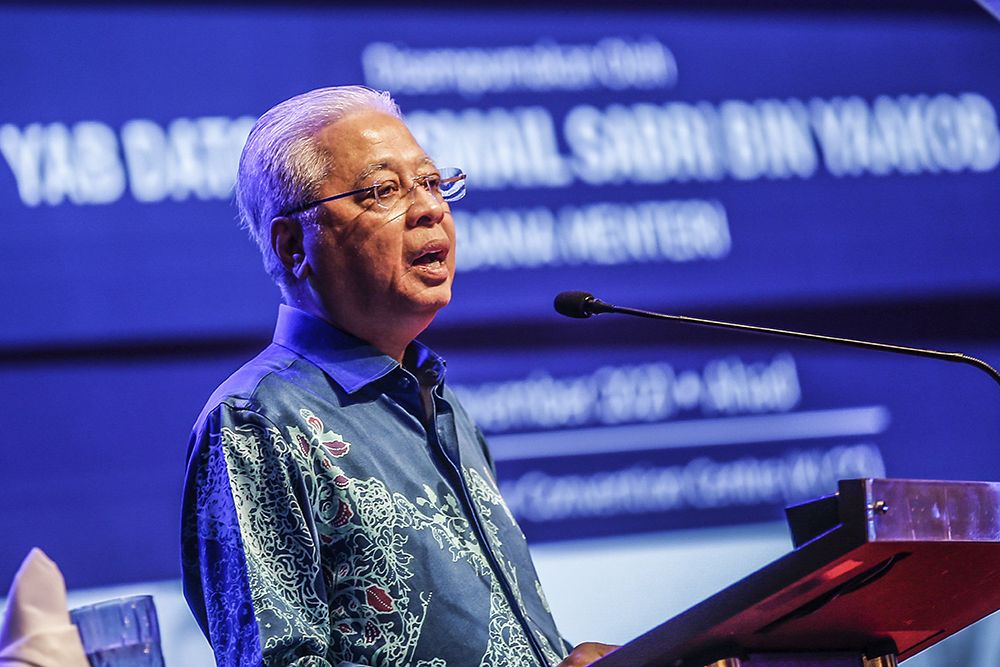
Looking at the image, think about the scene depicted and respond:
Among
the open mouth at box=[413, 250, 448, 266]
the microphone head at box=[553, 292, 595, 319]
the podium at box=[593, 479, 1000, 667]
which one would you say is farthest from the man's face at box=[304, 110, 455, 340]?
the podium at box=[593, 479, 1000, 667]

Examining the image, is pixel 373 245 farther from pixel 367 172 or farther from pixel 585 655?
pixel 585 655

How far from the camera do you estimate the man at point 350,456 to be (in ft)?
5.49

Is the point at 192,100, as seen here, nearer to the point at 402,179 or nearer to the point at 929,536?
the point at 402,179

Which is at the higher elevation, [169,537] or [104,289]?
[104,289]

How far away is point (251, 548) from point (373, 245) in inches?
19.7

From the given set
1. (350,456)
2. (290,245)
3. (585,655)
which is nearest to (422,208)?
(290,245)

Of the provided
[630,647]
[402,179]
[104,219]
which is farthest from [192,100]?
[630,647]

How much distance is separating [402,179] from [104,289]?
123cm

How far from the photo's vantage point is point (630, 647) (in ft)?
4.34

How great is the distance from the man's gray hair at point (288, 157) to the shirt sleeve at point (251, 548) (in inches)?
15.3

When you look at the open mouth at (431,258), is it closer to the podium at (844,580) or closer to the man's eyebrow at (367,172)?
the man's eyebrow at (367,172)

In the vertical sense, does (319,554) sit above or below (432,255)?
below

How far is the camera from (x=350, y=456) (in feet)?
5.88

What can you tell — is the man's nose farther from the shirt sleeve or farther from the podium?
the podium
